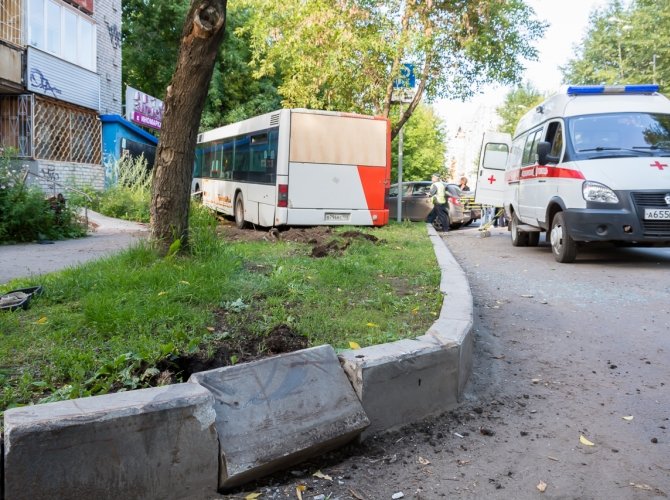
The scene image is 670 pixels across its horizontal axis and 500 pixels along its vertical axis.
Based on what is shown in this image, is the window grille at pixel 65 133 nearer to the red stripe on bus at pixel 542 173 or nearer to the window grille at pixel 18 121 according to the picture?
the window grille at pixel 18 121

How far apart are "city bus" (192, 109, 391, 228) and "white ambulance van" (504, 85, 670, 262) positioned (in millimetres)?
4020

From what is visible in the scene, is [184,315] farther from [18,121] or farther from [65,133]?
[65,133]

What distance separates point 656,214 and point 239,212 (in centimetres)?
1048

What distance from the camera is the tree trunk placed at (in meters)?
5.87

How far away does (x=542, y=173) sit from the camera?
10.1 meters

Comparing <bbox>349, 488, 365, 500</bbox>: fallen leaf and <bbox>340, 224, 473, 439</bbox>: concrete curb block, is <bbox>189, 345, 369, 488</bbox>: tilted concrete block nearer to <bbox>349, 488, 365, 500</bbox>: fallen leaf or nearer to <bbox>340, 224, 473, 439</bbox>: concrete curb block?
<bbox>340, 224, 473, 439</bbox>: concrete curb block

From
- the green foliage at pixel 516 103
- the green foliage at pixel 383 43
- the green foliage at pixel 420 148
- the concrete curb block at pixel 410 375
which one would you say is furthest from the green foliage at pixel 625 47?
the concrete curb block at pixel 410 375

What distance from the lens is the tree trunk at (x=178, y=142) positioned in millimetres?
5867

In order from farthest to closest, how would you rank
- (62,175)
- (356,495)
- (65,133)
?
(65,133) < (62,175) < (356,495)

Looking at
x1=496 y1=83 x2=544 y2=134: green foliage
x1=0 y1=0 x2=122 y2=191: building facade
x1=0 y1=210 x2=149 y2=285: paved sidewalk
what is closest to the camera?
x1=0 y1=210 x2=149 y2=285: paved sidewalk

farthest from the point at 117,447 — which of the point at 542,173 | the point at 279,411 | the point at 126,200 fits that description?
the point at 126,200

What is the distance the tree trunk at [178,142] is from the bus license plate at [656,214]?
6.26m

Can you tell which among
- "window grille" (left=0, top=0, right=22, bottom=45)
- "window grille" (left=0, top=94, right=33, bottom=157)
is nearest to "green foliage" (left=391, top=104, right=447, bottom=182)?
"window grille" (left=0, top=94, right=33, bottom=157)

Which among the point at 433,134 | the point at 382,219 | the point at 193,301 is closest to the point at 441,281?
the point at 193,301
